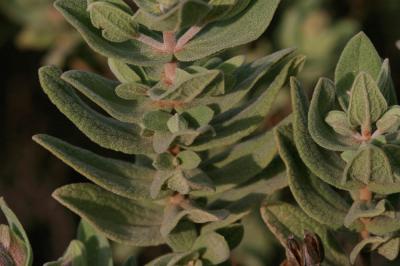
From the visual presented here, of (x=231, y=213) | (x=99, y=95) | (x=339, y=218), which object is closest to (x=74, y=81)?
(x=99, y=95)

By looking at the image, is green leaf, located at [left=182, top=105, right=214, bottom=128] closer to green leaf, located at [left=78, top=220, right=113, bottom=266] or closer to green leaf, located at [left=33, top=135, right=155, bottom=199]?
green leaf, located at [left=33, top=135, right=155, bottom=199]

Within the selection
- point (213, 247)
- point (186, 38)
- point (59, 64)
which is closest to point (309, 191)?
point (213, 247)

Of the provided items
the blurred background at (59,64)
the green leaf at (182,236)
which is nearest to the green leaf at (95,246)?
the green leaf at (182,236)

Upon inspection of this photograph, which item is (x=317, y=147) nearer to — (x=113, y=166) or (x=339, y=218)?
(x=339, y=218)

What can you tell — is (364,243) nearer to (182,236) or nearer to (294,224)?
(294,224)

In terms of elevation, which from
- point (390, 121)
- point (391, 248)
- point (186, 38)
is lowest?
point (391, 248)

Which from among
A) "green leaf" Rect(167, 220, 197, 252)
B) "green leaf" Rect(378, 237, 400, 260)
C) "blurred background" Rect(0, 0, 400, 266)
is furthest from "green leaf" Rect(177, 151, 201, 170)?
"blurred background" Rect(0, 0, 400, 266)
